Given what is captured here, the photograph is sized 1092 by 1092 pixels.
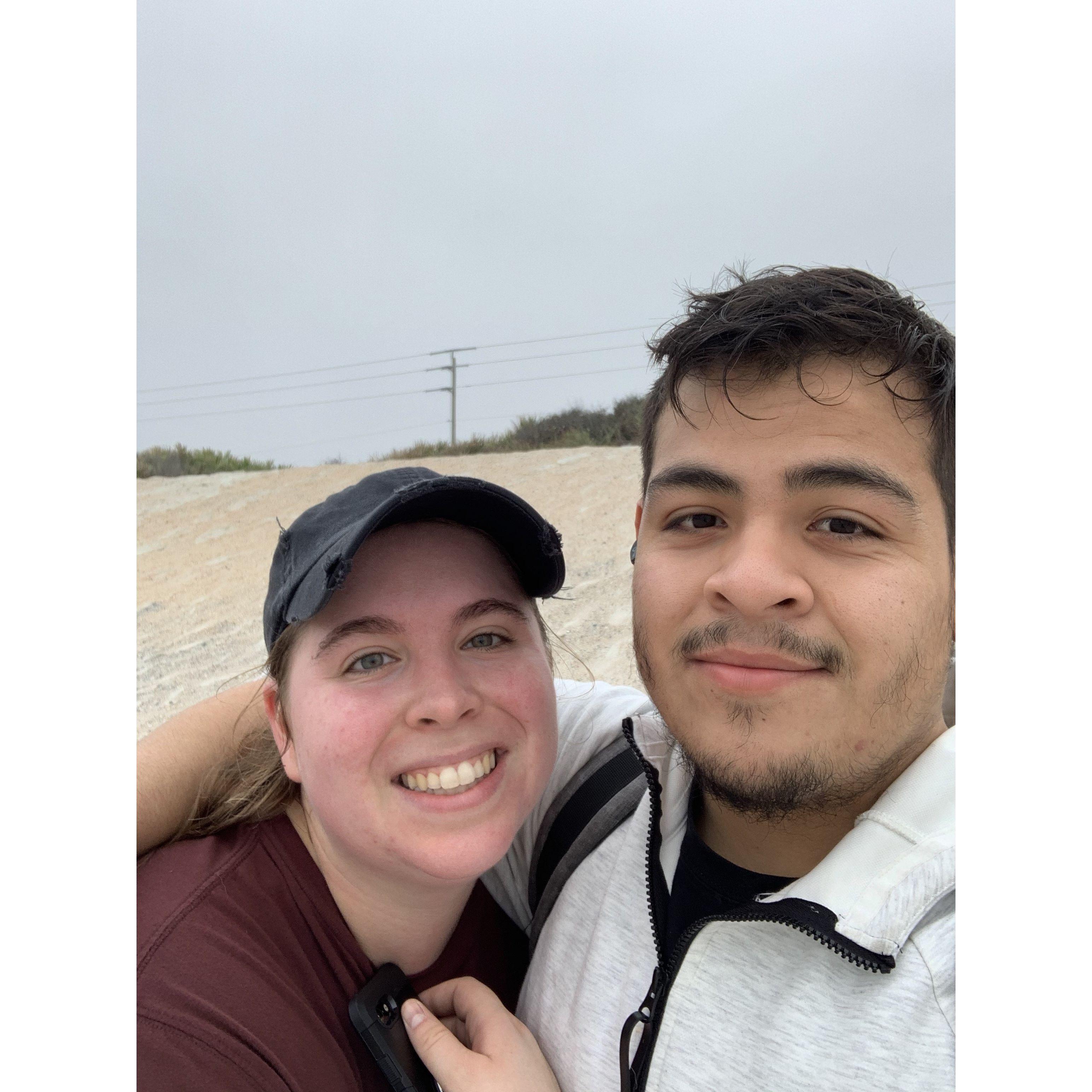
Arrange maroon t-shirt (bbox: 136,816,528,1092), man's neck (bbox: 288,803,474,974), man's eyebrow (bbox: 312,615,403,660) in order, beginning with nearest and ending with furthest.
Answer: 1. maroon t-shirt (bbox: 136,816,528,1092)
2. man's eyebrow (bbox: 312,615,403,660)
3. man's neck (bbox: 288,803,474,974)

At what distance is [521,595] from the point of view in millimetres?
1403

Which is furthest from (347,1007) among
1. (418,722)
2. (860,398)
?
(860,398)

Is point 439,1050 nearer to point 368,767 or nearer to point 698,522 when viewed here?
point 368,767

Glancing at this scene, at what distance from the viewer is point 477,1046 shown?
1221mm

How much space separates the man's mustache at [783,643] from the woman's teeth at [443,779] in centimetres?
44

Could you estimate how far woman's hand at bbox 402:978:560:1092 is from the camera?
3.80 feet

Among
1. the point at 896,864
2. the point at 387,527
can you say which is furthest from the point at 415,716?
the point at 896,864

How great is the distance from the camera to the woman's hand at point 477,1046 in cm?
116

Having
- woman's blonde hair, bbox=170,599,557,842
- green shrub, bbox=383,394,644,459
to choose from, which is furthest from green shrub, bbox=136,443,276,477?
woman's blonde hair, bbox=170,599,557,842

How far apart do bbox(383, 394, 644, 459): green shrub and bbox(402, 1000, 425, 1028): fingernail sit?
15063 mm

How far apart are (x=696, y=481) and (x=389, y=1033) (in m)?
0.95

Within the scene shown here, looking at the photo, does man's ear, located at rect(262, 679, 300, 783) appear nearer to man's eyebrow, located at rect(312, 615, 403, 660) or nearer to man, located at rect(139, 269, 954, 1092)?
man's eyebrow, located at rect(312, 615, 403, 660)
